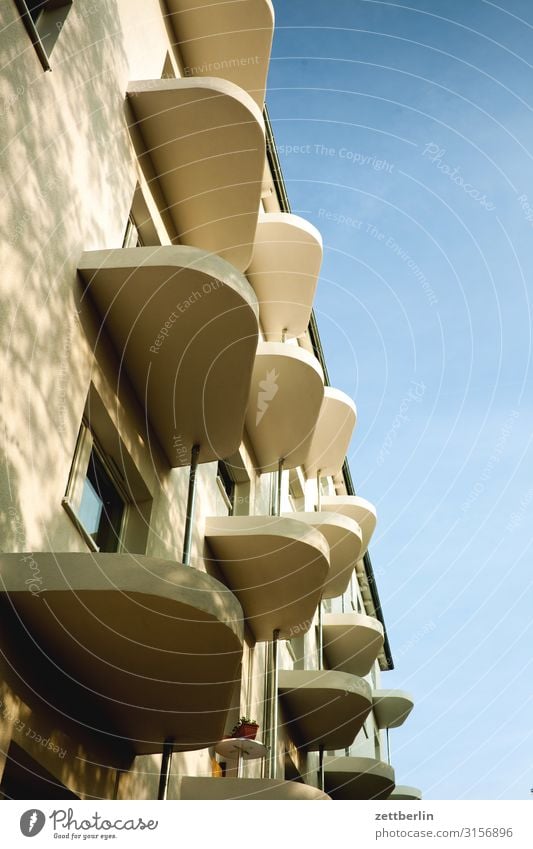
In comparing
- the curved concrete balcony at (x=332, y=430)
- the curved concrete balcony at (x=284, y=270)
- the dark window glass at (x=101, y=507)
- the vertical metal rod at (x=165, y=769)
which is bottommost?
the vertical metal rod at (x=165, y=769)

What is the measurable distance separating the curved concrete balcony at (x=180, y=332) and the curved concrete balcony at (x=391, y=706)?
2074cm

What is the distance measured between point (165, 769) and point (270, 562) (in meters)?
4.30

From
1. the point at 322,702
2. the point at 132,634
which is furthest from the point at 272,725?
the point at 132,634

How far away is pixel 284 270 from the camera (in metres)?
16.8

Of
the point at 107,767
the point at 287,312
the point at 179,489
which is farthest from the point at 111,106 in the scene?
the point at 287,312

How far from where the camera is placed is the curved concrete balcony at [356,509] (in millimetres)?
21828

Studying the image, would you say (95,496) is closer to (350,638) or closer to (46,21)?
(46,21)

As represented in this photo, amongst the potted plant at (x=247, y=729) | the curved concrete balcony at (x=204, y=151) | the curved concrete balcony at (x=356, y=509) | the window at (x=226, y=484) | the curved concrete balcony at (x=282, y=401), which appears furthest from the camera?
the curved concrete balcony at (x=356, y=509)

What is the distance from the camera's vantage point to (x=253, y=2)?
42.3 feet

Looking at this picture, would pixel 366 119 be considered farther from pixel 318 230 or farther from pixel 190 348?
pixel 190 348

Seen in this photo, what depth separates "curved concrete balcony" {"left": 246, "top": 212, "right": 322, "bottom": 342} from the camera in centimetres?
1619

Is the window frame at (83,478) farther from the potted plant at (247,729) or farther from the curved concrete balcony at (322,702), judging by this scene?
the curved concrete balcony at (322,702)

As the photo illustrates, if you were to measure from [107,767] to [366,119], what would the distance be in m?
10.5

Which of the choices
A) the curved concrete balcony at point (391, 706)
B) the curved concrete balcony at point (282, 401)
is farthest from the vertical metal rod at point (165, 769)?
the curved concrete balcony at point (391, 706)
